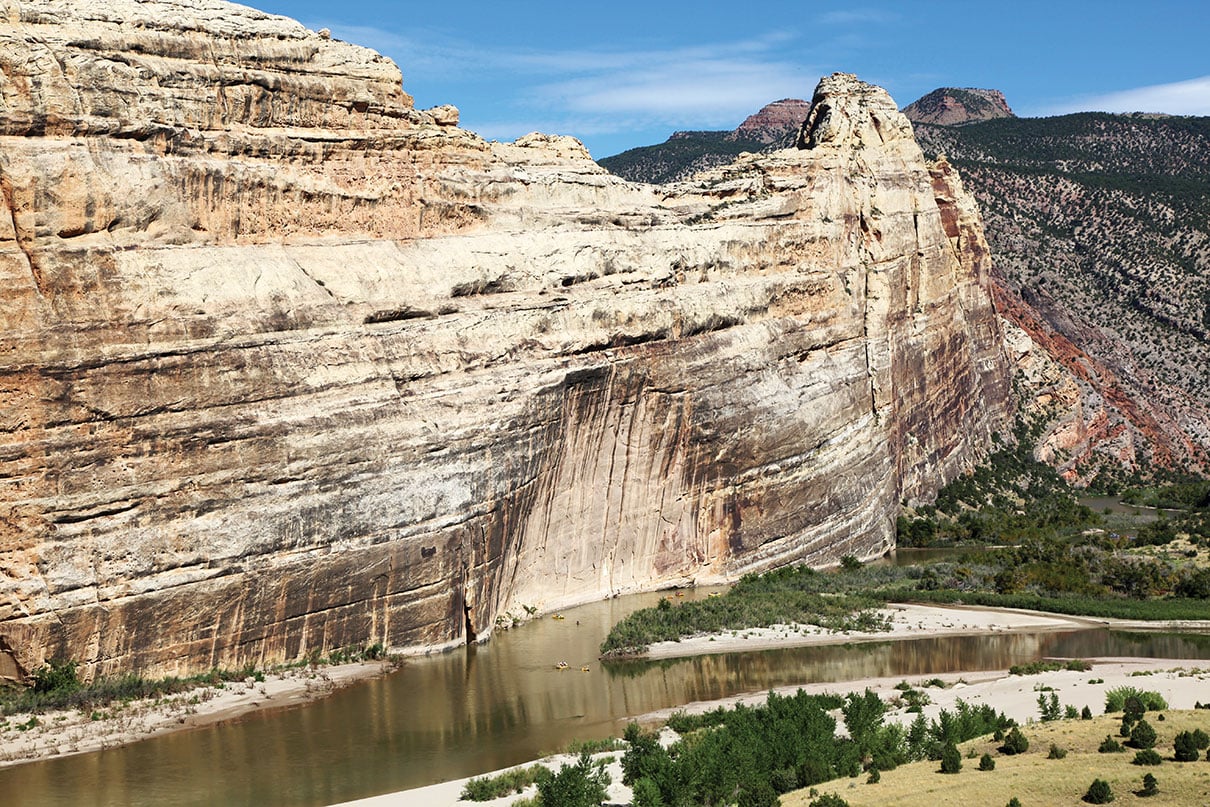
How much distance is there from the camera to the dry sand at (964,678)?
1228 inches

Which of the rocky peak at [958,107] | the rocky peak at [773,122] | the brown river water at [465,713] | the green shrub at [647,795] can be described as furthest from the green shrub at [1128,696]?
the rocky peak at [958,107]

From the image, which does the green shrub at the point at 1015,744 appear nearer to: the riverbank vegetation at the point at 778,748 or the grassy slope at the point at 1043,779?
the grassy slope at the point at 1043,779

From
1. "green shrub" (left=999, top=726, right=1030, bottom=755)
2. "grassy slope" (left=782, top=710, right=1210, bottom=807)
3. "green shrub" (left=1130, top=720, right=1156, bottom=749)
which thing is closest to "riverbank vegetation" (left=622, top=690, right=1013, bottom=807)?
"grassy slope" (left=782, top=710, right=1210, bottom=807)

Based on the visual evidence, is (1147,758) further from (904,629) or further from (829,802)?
(904,629)

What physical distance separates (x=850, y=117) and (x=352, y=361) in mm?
34151

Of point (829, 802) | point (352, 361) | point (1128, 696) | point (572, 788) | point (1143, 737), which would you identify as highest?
point (352, 361)

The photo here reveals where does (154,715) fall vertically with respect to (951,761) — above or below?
below

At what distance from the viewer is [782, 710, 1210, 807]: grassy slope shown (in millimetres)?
24688

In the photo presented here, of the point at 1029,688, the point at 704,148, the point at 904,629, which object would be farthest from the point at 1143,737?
the point at 704,148

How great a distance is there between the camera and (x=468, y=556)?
43125mm

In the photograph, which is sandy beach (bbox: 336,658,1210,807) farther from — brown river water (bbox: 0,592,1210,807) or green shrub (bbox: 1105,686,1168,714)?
brown river water (bbox: 0,592,1210,807)

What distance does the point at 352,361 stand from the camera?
41.1m

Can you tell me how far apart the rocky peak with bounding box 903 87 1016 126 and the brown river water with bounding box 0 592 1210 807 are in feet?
440

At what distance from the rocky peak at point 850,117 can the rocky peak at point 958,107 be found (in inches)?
4058
